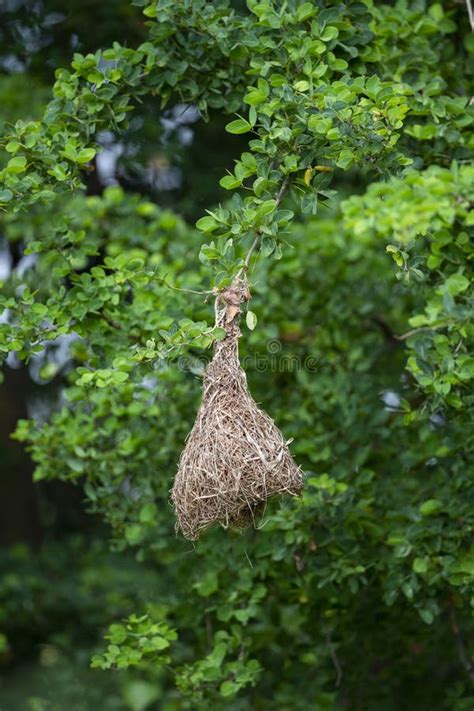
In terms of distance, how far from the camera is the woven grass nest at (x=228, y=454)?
2855 mm

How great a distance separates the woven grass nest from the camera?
112 inches

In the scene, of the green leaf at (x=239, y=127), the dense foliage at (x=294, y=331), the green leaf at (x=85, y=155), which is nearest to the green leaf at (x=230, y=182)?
the dense foliage at (x=294, y=331)

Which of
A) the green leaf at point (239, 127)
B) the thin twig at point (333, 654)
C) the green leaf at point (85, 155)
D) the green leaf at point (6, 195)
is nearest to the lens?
the green leaf at point (239, 127)

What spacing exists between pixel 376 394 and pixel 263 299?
74cm

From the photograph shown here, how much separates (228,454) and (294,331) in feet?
6.95

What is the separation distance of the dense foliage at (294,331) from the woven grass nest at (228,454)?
124 millimetres

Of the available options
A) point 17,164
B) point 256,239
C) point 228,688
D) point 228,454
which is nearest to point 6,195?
point 17,164

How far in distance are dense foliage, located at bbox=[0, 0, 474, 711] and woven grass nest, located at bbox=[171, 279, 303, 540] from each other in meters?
0.12

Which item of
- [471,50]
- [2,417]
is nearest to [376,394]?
[471,50]

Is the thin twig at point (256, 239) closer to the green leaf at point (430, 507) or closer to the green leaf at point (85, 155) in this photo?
the green leaf at point (85, 155)

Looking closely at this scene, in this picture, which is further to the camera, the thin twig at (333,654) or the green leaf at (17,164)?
the thin twig at (333,654)

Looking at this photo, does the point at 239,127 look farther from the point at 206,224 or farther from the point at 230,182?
the point at 206,224

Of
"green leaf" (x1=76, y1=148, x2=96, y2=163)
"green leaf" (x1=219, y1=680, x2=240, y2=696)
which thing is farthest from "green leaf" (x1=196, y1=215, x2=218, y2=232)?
"green leaf" (x1=219, y1=680, x2=240, y2=696)

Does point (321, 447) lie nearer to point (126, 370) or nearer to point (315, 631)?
point (315, 631)
